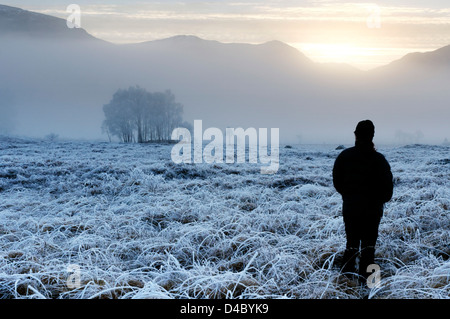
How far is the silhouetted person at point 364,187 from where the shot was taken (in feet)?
12.9

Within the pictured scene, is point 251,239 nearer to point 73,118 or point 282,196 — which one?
point 282,196

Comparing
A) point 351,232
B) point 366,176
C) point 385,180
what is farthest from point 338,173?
point 351,232

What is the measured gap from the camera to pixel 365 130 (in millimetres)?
3863

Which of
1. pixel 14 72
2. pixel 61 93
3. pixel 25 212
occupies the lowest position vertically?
pixel 25 212

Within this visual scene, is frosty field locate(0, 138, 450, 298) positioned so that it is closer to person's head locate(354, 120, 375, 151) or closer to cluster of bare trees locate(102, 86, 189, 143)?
person's head locate(354, 120, 375, 151)

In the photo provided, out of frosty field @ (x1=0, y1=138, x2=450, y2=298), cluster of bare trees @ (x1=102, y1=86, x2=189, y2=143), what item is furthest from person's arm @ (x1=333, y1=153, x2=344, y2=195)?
cluster of bare trees @ (x1=102, y1=86, x2=189, y2=143)

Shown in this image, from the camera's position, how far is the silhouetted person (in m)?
3.92

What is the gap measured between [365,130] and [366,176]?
1.86ft

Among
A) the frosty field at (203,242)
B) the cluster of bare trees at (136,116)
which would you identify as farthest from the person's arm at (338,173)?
the cluster of bare trees at (136,116)

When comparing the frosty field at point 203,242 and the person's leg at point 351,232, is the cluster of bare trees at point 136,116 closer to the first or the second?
the frosty field at point 203,242

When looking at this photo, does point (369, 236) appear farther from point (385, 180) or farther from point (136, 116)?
point (136, 116)

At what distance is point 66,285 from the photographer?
14.3 feet
